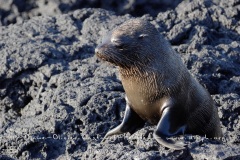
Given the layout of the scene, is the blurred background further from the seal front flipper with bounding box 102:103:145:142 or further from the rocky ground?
the seal front flipper with bounding box 102:103:145:142

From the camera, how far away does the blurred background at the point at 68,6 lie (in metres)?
11.3

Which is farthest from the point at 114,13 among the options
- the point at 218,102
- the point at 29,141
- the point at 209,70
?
the point at 29,141

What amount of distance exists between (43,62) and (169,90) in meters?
2.64

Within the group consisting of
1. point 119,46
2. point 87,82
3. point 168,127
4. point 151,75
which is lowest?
point 87,82

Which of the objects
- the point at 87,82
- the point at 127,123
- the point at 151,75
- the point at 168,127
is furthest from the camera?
the point at 87,82

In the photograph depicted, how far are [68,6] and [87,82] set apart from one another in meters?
3.12

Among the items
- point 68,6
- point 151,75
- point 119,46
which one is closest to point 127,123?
point 151,75

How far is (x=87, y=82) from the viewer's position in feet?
27.5

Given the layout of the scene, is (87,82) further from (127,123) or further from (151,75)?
(151,75)

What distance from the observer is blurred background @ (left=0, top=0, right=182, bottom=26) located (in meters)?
11.3

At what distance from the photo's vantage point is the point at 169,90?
6.83m

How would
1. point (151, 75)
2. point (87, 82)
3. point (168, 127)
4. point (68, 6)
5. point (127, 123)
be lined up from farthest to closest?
point (68, 6) → point (87, 82) → point (127, 123) → point (151, 75) → point (168, 127)

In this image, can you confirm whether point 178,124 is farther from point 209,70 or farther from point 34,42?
Answer: point 34,42

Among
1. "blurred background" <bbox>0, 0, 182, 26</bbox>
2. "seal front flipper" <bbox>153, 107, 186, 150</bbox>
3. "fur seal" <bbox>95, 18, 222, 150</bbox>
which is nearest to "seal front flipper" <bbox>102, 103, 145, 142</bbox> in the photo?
"fur seal" <bbox>95, 18, 222, 150</bbox>
